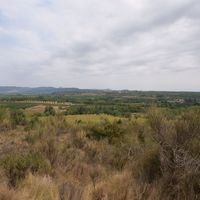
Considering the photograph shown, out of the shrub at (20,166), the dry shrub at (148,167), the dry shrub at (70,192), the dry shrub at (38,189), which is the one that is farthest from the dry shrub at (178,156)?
the shrub at (20,166)

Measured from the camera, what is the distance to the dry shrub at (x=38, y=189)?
14.2 feet

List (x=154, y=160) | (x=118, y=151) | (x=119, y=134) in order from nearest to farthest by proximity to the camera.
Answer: (x=154, y=160)
(x=118, y=151)
(x=119, y=134)

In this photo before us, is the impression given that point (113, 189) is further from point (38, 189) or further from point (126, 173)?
point (38, 189)

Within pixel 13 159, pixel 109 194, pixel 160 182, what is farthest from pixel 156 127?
pixel 13 159

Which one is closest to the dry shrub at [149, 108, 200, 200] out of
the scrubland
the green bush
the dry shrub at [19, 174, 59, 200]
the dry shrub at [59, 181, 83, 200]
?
the scrubland

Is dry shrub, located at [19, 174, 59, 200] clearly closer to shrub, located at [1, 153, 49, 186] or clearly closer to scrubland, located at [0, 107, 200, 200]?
scrubland, located at [0, 107, 200, 200]

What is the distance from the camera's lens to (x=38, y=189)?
4.59m

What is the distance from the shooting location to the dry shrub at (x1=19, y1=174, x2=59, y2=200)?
14.2 ft

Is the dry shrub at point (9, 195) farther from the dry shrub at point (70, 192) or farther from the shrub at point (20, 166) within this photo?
the shrub at point (20, 166)

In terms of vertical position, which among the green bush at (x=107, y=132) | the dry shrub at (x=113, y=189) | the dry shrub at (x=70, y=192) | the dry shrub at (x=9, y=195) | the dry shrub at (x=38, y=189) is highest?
the dry shrub at (x=9, y=195)

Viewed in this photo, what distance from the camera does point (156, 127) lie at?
21.9ft

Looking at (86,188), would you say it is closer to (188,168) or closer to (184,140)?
(188,168)

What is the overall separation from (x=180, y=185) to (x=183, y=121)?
7.00 ft

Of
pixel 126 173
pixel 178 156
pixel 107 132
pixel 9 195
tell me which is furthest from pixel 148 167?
pixel 107 132
